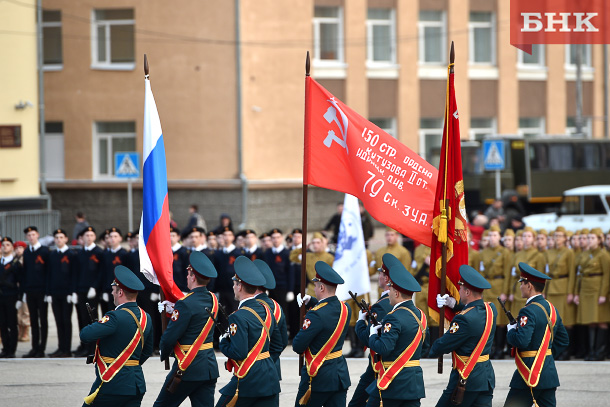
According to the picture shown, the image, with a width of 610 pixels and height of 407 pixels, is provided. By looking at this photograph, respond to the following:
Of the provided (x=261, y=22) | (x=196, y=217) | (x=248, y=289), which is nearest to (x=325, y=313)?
(x=248, y=289)

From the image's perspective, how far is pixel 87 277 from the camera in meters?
15.4

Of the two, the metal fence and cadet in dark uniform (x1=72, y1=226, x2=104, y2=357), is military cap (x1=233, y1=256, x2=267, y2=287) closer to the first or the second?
cadet in dark uniform (x1=72, y1=226, x2=104, y2=357)

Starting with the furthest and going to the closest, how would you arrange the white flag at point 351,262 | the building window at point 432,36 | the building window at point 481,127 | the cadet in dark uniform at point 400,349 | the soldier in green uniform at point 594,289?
the building window at point 481,127
the building window at point 432,36
the soldier in green uniform at point 594,289
the white flag at point 351,262
the cadet in dark uniform at point 400,349

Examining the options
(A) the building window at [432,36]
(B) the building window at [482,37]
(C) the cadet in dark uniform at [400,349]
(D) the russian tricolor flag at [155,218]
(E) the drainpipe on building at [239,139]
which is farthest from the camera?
(B) the building window at [482,37]

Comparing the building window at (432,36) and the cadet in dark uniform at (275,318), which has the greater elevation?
the building window at (432,36)

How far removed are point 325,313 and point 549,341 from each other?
6.70 ft

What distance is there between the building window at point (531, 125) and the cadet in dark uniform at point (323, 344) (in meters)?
29.4

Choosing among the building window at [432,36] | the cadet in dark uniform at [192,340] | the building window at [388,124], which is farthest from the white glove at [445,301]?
the building window at [432,36]

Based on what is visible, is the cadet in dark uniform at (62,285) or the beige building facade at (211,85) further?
the beige building facade at (211,85)

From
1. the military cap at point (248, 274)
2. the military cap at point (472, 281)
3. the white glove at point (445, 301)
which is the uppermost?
the military cap at point (248, 274)

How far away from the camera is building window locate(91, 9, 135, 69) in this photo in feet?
103

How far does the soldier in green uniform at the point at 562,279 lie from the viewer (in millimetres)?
15180

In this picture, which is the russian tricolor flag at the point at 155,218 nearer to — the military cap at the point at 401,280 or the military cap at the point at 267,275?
the military cap at the point at 267,275

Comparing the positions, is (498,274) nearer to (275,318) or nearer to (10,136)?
(275,318)
